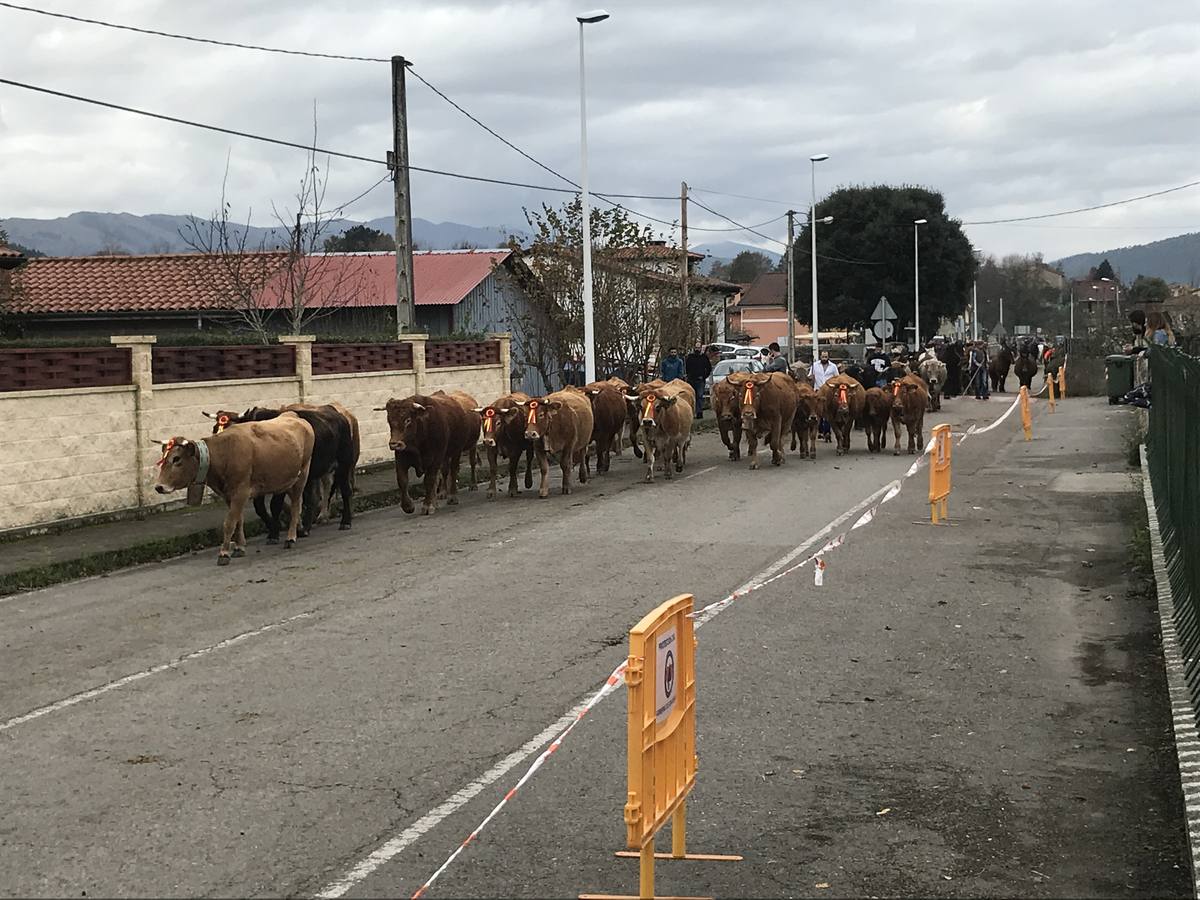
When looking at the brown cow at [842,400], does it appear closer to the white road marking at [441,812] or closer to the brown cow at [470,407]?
the brown cow at [470,407]

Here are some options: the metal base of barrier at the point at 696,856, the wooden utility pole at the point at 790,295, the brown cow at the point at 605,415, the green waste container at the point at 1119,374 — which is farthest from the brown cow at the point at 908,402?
the wooden utility pole at the point at 790,295

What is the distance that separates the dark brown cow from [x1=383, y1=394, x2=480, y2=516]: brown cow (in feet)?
29.7

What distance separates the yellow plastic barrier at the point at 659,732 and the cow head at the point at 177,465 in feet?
32.5

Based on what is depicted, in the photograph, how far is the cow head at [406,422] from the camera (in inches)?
733

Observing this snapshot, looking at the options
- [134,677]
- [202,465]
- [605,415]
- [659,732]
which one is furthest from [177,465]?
[659,732]

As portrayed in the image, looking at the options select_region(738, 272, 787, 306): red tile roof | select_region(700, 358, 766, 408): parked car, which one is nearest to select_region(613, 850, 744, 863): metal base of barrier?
select_region(700, 358, 766, 408): parked car

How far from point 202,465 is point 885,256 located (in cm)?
7491

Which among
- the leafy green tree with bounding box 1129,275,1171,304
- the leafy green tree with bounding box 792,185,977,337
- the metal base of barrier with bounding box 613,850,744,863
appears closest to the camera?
the metal base of barrier with bounding box 613,850,744,863

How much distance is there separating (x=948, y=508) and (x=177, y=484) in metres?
9.10

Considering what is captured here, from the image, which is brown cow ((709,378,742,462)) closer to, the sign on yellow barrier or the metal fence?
the sign on yellow barrier

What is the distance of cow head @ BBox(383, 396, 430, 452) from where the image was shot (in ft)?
61.1

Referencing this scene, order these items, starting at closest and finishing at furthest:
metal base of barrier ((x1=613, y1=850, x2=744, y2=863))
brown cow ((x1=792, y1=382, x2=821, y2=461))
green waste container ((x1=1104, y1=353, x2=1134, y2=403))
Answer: metal base of barrier ((x1=613, y1=850, x2=744, y2=863)) → green waste container ((x1=1104, y1=353, x2=1134, y2=403)) → brown cow ((x1=792, y1=382, x2=821, y2=461))

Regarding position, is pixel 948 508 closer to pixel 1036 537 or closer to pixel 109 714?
pixel 1036 537

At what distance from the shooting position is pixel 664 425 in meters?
22.5
